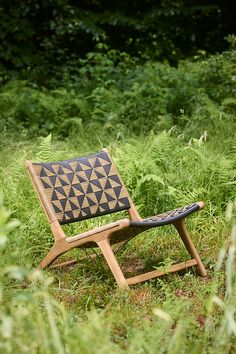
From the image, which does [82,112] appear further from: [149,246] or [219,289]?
[219,289]

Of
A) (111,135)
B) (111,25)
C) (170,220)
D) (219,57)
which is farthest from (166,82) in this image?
(170,220)

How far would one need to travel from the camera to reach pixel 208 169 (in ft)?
18.5

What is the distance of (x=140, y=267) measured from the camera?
4.62 m

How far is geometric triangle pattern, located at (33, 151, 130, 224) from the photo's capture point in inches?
177

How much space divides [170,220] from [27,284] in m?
0.98

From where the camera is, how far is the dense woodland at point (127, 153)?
9.32 ft

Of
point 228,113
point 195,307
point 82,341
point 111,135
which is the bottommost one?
point 228,113

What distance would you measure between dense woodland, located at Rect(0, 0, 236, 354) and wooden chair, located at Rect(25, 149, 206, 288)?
15cm

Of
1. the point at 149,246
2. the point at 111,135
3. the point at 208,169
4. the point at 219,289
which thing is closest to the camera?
the point at 219,289

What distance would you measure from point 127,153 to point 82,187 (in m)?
1.40

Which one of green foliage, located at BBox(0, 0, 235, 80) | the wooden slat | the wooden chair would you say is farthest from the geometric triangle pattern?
green foliage, located at BBox(0, 0, 235, 80)

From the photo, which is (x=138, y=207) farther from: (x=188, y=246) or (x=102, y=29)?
(x=102, y=29)

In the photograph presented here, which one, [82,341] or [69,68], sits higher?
[82,341]

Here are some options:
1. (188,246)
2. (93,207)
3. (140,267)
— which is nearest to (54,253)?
(93,207)
